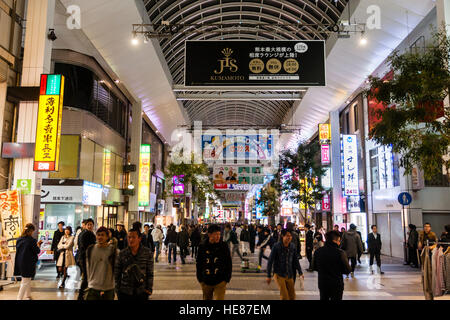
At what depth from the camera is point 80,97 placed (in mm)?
17266

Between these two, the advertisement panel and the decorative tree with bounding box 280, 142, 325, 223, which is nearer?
the decorative tree with bounding box 280, 142, 325, 223

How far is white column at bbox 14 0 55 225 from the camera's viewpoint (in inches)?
445

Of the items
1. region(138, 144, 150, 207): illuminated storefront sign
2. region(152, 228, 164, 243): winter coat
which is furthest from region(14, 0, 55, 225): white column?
region(138, 144, 150, 207): illuminated storefront sign

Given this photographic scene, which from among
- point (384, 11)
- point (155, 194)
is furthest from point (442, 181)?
point (155, 194)

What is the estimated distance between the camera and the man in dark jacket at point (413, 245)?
14047 mm

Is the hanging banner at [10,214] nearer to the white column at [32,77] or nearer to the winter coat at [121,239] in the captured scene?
the white column at [32,77]

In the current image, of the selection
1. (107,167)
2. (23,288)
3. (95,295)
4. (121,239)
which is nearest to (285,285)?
(95,295)

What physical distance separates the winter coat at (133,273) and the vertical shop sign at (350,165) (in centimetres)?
1869

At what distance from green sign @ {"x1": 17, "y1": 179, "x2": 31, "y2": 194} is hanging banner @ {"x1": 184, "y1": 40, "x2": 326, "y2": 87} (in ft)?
18.4

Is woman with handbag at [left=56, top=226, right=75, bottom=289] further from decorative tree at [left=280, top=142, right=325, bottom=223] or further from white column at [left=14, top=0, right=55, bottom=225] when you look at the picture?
decorative tree at [left=280, top=142, right=325, bottom=223]

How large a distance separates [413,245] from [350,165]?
27.6ft

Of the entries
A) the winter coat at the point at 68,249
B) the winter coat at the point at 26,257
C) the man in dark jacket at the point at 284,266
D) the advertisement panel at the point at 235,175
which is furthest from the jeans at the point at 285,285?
the advertisement panel at the point at 235,175

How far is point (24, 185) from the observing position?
37.0 ft

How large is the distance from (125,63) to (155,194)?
1569 cm
